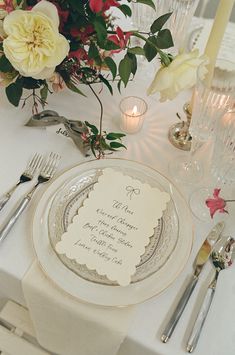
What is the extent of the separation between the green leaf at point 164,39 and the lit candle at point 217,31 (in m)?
0.08

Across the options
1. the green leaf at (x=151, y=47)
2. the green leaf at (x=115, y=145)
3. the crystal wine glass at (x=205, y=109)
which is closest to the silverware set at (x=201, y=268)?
the crystal wine glass at (x=205, y=109)

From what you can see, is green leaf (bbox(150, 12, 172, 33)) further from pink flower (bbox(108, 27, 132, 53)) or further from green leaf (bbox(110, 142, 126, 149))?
green leaf (bbox(110, 142, 126, 149))

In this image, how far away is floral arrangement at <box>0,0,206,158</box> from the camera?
73cm

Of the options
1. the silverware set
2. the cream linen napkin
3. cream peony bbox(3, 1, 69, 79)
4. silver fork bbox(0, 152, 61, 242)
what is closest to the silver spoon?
the silverware set

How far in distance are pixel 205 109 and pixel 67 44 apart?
29cm

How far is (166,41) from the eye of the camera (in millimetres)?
793

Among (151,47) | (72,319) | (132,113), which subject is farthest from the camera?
(132,113)

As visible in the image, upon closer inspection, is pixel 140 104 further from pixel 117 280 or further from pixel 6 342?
pixel 6 342

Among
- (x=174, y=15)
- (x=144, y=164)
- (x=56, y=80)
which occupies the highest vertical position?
(x=174, y=15)

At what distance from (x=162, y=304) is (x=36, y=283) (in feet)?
0.74

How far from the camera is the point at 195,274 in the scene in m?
0.72

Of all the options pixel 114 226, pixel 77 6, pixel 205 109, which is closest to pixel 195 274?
pixel 114 226

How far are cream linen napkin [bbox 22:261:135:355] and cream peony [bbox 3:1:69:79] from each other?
373 mm

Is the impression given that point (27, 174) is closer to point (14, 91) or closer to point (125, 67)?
point (14, 91)
